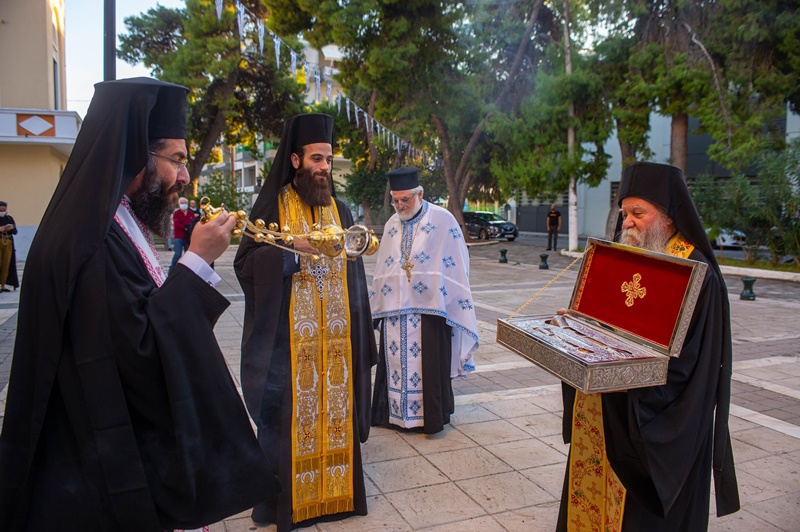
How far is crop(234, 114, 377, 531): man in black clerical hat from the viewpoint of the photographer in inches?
132

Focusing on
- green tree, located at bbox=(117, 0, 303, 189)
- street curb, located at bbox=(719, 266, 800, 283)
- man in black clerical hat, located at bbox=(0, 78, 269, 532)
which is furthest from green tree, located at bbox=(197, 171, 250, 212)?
man in black clerical hat, located at bbox=(0, 78, 269, 532)

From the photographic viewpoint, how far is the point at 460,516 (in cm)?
354

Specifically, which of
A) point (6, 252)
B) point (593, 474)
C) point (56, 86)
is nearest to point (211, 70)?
point (56, 86)

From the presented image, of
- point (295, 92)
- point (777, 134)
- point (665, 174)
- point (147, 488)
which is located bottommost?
point (147, 488)

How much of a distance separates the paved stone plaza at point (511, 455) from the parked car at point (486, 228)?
22.8m

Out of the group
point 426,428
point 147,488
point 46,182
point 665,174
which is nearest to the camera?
point 147,488

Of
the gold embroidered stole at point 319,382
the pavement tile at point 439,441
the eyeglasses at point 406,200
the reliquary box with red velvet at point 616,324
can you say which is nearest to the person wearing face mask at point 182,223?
the eyeglasses at point 406,200

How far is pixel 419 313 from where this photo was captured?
489 centimetres

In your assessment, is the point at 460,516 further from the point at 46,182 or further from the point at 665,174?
the point at 46,182

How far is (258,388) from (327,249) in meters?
0.98

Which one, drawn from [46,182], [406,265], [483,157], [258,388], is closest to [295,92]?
[483,157]

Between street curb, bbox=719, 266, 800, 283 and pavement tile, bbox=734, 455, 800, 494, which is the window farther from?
pavement tile, bbox=734, 455, 800, 494

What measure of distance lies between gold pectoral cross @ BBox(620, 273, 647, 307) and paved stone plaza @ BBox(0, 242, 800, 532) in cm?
144

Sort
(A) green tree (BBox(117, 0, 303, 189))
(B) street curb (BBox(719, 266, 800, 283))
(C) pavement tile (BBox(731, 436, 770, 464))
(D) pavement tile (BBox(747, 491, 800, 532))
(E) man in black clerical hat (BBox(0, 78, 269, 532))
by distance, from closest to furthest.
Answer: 1. (E) man in black clerical hat (BBox(0, 78, 269, 532))
2. (D) pavement tile (BBox(747, 491, 800, 532))
3. (C) pavement tile (BBox(731, 436, 770, 464))
4. (B) street curb (BBox(719, 266, 800, 283))
5. (A) green tree (BBox(117, 0, 303, 189))
